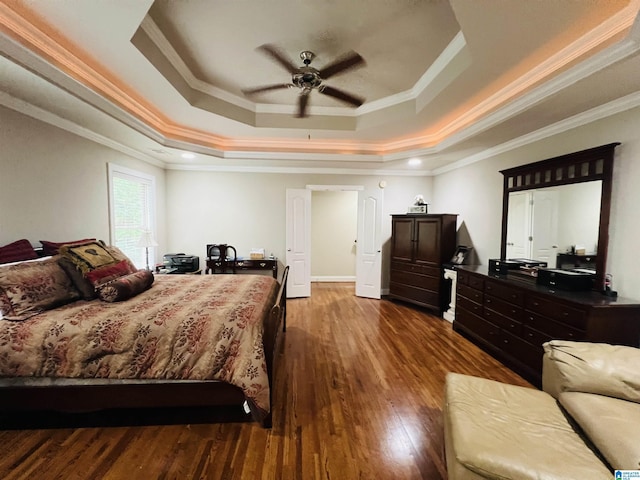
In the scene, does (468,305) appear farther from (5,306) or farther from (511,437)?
(5,306)

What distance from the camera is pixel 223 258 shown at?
457 centimetres

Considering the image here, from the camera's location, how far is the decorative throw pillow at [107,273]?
2227 millimetres

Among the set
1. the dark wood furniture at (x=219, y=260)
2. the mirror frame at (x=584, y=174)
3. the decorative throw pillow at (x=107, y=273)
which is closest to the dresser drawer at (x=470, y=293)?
the mirror frame at (x=584, y=174)

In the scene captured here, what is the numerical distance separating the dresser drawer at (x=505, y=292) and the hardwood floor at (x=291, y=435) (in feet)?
2.32

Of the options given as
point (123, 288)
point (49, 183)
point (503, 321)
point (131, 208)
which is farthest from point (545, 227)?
point (131, 208)

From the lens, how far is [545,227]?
9.88 feet

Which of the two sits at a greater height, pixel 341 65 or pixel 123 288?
pixel 341 65

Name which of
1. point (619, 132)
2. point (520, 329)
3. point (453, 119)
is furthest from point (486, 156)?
point (520, 329)

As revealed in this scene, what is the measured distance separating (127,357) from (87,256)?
1078mm

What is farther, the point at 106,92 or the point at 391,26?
the point at 106,92

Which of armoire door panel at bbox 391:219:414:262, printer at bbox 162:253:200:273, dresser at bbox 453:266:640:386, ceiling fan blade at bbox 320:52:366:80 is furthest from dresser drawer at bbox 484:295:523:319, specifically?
printer at bbox 162:253:200:273

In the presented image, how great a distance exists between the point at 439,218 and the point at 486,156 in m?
1.08

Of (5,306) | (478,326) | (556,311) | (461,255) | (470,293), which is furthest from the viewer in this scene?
(461,255)

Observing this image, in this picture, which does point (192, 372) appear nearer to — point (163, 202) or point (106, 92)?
point (106, 92)
